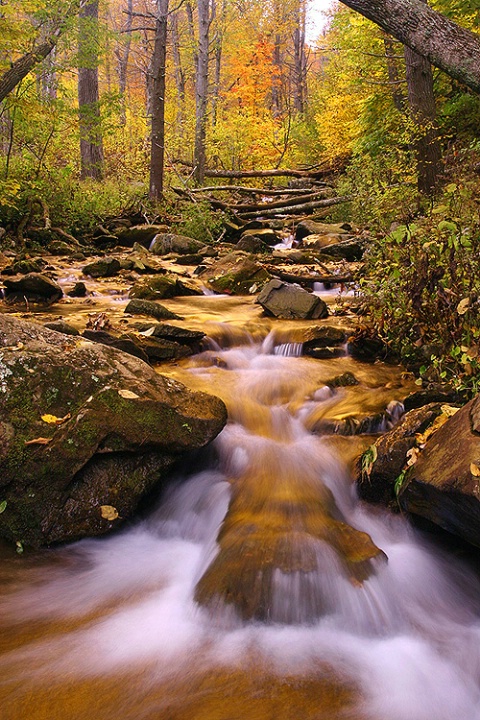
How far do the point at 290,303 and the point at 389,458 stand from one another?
13.1 feet

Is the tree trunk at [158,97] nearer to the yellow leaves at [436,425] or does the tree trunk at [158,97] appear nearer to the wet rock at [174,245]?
the wet rock at [174,245]

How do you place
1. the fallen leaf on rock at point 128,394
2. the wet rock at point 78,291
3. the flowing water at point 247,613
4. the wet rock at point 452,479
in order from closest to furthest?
1. the flowing water at point 247,613
2. the wet rock at point 452,479
3. the fallen leaf on rock at point 128,394
4. the wet rock at point 78,291

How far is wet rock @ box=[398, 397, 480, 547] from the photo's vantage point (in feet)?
8.34

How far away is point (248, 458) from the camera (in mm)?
3994

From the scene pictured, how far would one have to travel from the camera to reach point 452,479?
8.55ft

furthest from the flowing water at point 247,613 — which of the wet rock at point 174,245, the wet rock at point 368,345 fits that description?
the wet rock at point 174,245

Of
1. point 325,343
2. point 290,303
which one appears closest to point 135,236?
point 290,303

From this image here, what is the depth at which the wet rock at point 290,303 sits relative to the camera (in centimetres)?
690

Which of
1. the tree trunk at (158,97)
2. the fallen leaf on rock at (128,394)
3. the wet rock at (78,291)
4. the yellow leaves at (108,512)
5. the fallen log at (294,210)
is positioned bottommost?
the yellow leaves at (108,512)

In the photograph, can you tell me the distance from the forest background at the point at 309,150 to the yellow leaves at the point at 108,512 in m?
2.55

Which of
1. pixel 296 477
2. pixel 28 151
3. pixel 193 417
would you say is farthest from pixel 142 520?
pixel 28 151

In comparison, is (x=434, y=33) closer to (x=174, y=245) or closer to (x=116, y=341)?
(x=116, y=341)

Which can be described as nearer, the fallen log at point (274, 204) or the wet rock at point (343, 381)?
the wet rock at point (343, 381)

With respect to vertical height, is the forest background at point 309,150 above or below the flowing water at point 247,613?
above
